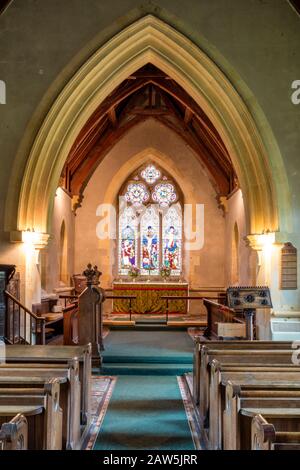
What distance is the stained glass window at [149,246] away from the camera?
1512 cm

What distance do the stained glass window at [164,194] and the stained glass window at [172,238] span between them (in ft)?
0.76

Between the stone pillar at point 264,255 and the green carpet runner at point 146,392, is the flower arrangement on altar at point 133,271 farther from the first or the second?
the stone pillar at point 264,255

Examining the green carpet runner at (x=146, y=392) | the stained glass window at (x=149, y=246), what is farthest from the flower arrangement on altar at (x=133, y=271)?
the green carpet runner at (x=146, y=392)

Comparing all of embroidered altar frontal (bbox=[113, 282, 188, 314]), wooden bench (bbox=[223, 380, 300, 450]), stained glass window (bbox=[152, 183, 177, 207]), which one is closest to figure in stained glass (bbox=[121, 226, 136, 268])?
stained glass window (bbox=[152, 183, 177, 207])

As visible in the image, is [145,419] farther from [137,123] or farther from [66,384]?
[137,123]

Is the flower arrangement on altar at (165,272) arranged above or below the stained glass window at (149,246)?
below

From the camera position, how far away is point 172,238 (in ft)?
49.7

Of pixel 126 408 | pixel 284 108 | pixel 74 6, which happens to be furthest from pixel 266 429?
pixel 74 6

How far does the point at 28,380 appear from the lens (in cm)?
345

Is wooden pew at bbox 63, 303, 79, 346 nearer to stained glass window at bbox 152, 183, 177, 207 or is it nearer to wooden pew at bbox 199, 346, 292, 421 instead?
wooden pew at bbox 199, 346, 292, 421

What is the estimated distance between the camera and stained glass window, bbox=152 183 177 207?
15.3 metres

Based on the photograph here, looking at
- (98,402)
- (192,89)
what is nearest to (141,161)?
(192,89)

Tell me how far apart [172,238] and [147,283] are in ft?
6.48
